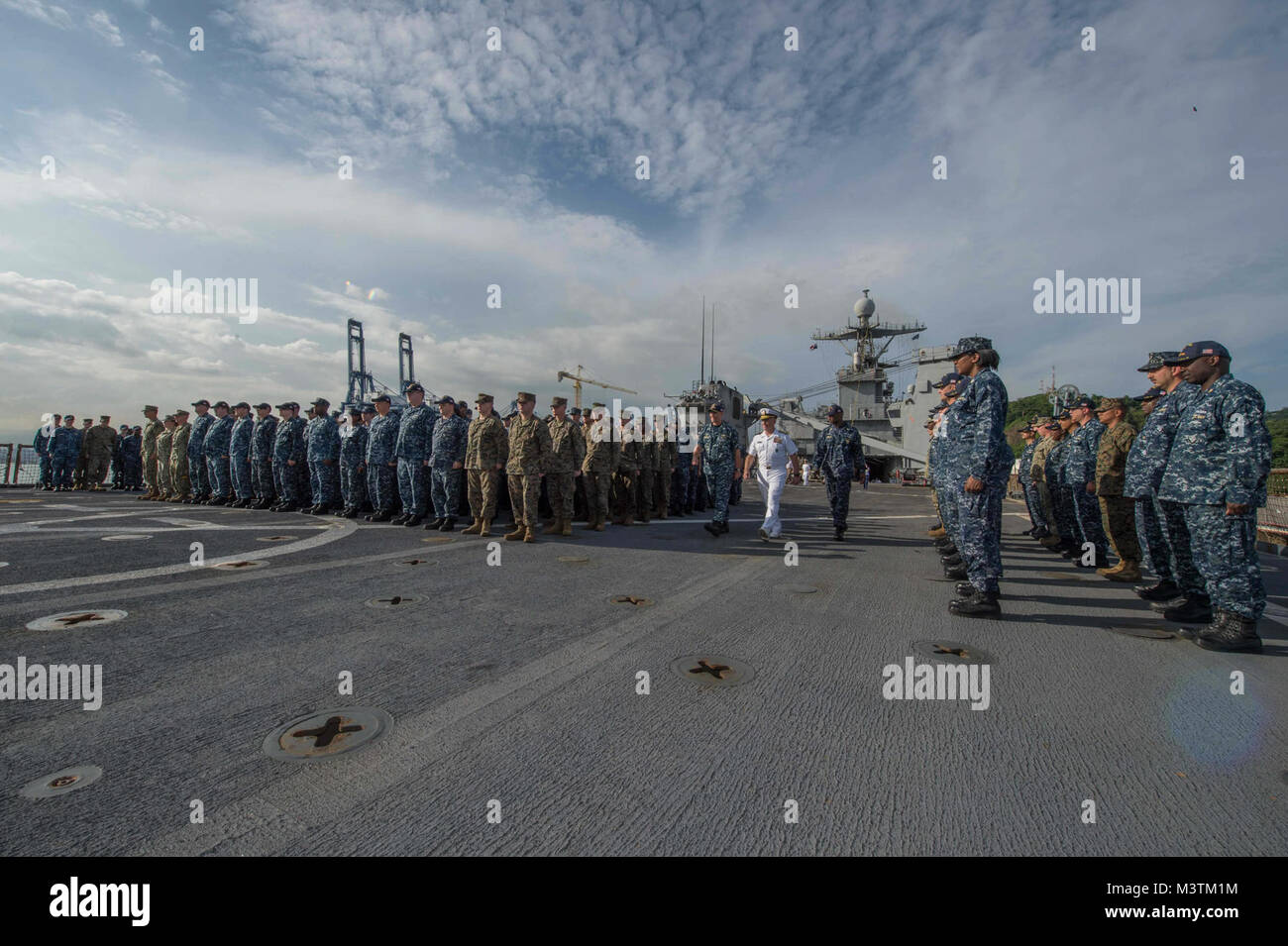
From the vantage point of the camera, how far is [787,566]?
584 centimetres

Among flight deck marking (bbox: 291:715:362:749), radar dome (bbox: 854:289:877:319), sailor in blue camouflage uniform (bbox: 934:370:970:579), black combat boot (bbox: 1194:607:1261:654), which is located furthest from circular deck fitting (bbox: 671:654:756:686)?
radar dome (bbox: 854:289:877:319)

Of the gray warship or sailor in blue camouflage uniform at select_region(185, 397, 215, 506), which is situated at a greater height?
sailor in blue camouflage uniform at select_region(185, 397, 215, 506)

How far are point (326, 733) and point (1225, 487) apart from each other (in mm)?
5549

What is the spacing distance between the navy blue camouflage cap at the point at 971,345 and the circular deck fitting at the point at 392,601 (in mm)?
4920

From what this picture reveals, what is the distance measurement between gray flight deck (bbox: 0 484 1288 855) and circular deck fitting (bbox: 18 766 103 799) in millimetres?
34

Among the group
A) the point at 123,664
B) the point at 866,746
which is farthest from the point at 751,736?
the point at 123,664

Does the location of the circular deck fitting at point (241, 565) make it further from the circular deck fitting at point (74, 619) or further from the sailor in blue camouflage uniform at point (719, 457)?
the sailor in blue camouflage uniform at point (719, 457)

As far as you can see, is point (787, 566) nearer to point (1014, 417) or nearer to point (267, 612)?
point (267, 612)

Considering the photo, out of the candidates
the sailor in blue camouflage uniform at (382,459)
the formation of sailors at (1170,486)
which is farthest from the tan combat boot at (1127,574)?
the sailor in blue camouflage uniform at (382,459)

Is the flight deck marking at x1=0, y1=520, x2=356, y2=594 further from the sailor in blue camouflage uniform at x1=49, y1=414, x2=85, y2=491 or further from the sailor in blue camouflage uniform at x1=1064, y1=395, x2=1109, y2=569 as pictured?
the sailor in blue camouflage uniform at x1=49, y1=414, x2=85, y2=491

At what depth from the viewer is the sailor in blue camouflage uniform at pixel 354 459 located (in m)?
9.27

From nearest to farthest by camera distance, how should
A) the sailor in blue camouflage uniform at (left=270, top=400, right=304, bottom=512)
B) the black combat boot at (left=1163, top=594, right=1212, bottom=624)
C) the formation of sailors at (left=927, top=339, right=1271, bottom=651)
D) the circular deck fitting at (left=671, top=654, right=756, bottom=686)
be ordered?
1. the circular deck fitting at (left=671, top=654, right=756, bottom=686)
2. the formation of sailors at (left=927, top=339, right=1271, bottom=651)
3. the black combat boot at (left=1163, top=594, right=1212, bottom=624)
4. the sailor in blue camouflage uniform at (left=270, top=400, right=304, bottom=512)

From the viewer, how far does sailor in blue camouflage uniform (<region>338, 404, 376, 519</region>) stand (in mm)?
9272
